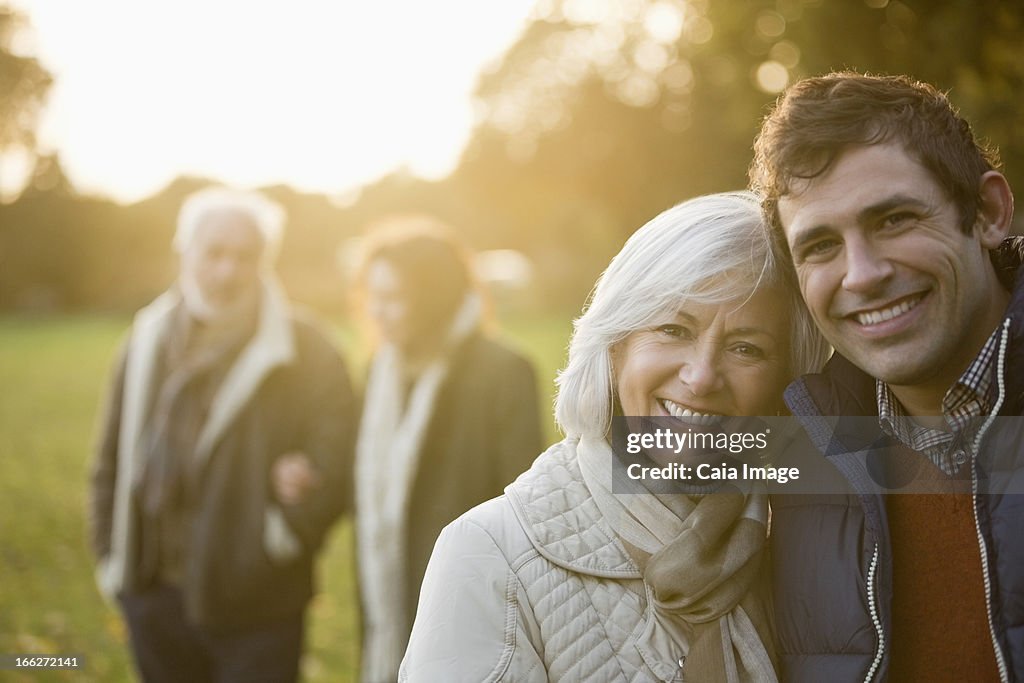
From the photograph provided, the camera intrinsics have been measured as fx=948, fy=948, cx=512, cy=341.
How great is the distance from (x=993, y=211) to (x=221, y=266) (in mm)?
2936

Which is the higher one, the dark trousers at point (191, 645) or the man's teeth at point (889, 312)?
the man's teeth at point (889, 312)

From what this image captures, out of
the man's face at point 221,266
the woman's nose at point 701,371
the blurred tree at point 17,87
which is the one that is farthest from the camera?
the blurred tree at point 17,87

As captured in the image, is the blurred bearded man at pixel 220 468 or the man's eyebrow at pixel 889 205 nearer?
the man's eyebrow at pixel 889 205

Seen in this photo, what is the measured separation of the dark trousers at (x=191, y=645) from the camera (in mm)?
3602

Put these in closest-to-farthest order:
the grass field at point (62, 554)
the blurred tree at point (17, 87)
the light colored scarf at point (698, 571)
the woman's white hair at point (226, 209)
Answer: the light colored scarf at point (698, 571)
the woman's white hair at point (226, 209)
the grass field at point (62, 554)
the blurred tree at point (17, 87)

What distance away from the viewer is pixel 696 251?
6.01ft

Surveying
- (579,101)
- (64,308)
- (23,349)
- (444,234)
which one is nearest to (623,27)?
(579,101)

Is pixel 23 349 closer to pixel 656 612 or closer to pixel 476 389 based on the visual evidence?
pixel 476 389

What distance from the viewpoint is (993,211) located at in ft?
6.09

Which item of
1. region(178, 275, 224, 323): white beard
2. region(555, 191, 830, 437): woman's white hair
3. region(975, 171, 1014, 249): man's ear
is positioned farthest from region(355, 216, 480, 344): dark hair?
region(975, 171, 1014, 249): man's ear

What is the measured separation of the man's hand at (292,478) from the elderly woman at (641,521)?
1971mm

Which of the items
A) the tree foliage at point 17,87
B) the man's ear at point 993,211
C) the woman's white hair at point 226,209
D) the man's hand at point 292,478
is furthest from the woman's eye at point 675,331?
the tree foliage at point 17,87

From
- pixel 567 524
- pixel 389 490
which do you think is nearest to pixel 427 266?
pixel 389 490

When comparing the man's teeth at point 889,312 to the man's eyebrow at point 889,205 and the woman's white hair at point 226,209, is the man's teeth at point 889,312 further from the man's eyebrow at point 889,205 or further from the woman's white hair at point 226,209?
the woman's white hair at point 226,209
